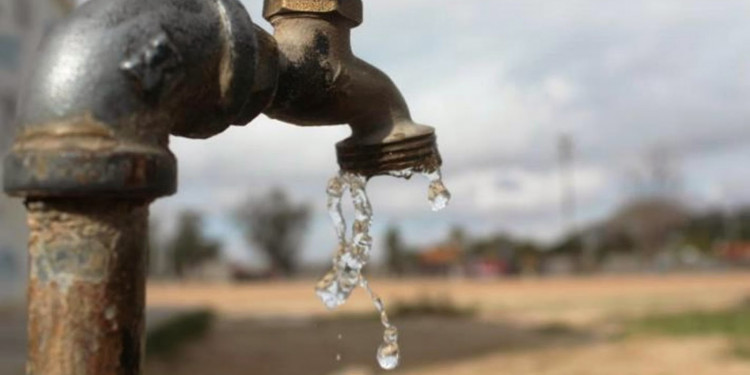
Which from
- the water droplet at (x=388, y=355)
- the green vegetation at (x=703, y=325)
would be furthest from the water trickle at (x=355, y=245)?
the green vegetation at (x=703, y=325)

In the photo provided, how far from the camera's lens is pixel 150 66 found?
0.90 m

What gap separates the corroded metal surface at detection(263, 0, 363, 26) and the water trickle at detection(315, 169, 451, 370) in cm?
22

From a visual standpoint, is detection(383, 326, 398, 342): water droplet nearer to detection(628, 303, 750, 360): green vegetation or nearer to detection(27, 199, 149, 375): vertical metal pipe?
detection(27, 199, 149, 375): vertical metal pipe

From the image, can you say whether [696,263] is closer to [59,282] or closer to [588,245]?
[588,245]

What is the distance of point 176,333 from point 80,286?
27.3 feet

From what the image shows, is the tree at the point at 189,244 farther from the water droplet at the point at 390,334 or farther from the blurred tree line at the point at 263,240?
the water droplet at the point at 390,334

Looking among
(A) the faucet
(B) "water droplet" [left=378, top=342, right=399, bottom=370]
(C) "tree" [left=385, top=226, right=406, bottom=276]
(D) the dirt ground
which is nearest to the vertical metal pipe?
(A) the faucet

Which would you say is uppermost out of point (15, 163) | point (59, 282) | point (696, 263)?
point (15, 163)

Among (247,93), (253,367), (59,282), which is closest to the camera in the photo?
(59,282)

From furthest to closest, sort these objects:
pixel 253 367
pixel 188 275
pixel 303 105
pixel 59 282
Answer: pixel 188 275, pixel 253 367, pixel 303 105, pixel 59 282

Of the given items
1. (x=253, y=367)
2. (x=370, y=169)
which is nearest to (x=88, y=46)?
(x=370, y=169)

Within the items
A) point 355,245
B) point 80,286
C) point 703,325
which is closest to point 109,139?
point 80,286

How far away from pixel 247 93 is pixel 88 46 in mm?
176

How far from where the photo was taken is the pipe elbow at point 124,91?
2.71ft
